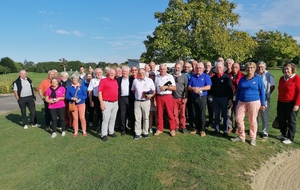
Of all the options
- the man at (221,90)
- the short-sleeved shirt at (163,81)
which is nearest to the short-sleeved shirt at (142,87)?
the short-sleeved shirt at (163,81)

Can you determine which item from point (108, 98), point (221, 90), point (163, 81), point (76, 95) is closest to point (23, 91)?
point (76, 95)

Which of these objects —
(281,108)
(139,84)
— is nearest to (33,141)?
(139,84)

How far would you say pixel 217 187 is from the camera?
397 cm

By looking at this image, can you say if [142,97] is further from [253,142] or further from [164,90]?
[253,142]

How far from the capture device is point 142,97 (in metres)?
6.06

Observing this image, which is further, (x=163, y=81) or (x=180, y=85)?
(x=180, y=85)

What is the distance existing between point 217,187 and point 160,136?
2697 millimetres

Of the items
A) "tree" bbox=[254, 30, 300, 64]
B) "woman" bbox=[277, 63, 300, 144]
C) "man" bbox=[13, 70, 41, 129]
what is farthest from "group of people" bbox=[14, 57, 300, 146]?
"tree" bbox=[254, 30, 300, 64]

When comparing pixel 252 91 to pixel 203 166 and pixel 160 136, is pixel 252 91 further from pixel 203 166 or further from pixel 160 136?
pixel 160 136

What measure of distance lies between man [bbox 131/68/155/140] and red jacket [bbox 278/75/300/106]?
331cm

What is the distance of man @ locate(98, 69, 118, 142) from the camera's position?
6.01 meters

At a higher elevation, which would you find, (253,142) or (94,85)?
(94,85)

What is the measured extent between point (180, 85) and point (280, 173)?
3.11 meters

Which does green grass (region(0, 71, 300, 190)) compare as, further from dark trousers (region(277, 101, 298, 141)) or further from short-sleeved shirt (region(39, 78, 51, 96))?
short-sleeved shirt (region(39, 78, 51, 96))
